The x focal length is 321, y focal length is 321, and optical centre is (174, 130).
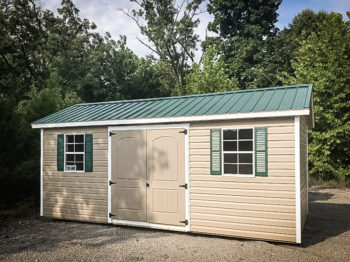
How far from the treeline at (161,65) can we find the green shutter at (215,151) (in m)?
7.12

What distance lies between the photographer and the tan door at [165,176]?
7.80 meters

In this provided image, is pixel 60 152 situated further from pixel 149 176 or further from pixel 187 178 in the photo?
pixel 187 178

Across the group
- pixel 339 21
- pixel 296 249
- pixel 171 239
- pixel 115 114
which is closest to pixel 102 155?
pixel 115 114

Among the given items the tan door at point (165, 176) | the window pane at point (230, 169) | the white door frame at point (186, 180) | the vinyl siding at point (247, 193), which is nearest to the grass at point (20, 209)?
the white door frame at point (186, 180)

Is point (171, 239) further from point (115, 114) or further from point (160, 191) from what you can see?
point (115, 114)

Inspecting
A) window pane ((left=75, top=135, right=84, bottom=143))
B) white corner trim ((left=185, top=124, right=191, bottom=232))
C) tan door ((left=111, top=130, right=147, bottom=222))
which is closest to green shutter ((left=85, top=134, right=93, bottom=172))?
window pane ((left=75, top=135, right=84, bottom=143))

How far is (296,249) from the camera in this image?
21.2 ft

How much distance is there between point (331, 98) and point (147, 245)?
1289 centimetres

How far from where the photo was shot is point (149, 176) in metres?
8.16

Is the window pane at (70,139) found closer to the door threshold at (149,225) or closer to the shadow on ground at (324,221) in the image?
the door threshold at (149,225)

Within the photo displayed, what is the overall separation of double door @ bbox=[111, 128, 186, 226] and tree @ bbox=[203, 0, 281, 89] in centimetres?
1856

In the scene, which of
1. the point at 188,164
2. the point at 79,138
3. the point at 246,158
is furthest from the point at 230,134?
the point at 79,138

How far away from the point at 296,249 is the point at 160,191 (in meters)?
3.32

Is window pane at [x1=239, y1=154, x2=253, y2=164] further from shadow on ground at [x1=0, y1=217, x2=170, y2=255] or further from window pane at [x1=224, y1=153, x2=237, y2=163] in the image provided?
shadow on ground at [x1=0, y1=217, x2=170, y2=255]
